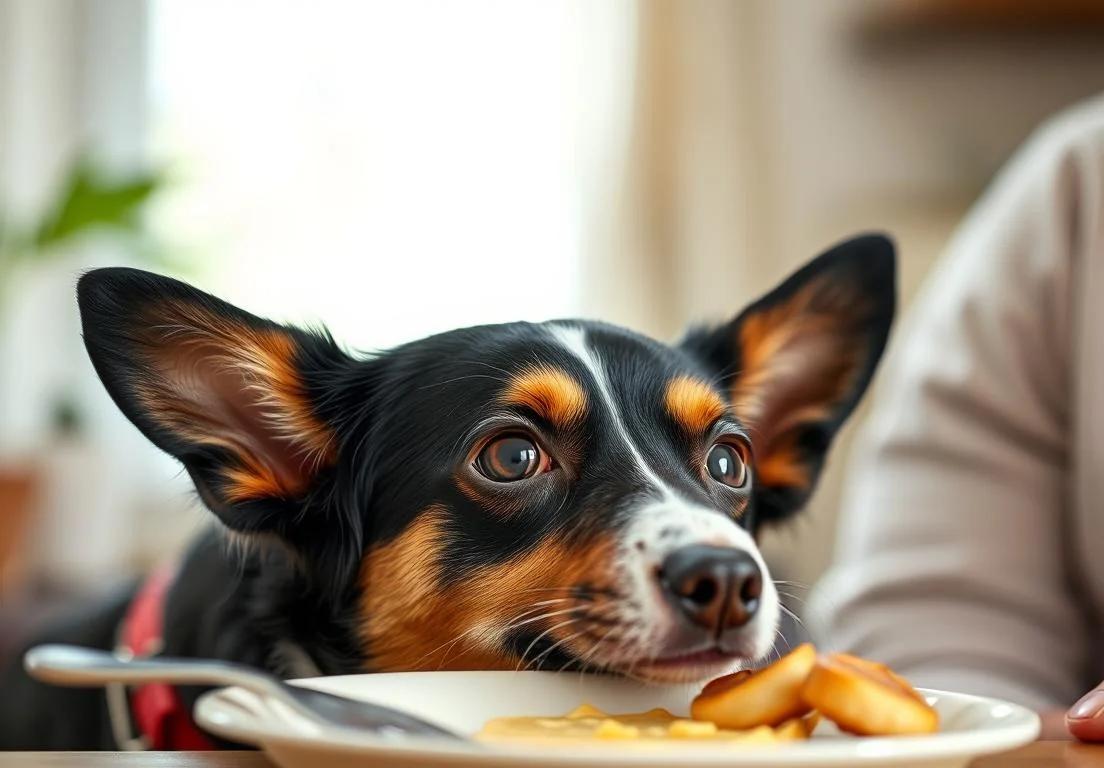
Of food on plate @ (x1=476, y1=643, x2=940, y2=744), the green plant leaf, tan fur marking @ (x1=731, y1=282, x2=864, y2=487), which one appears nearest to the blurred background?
the green plant leaf

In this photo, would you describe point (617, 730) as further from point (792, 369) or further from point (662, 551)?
point (792, 369)

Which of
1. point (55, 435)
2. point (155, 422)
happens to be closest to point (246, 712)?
point (155, 422)

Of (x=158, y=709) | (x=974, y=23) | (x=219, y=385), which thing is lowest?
(x=158, y=709)

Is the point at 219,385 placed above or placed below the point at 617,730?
above

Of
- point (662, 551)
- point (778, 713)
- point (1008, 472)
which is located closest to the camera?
point (778, 713)

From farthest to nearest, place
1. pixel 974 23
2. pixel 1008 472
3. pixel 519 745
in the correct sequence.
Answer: pixel 974 23
pixel 1008 472
pixel 519 745

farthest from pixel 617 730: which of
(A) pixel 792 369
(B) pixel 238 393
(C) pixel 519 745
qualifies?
(A) pixel 792 369

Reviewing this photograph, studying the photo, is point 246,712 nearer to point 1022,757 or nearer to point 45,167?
point 1022,757
